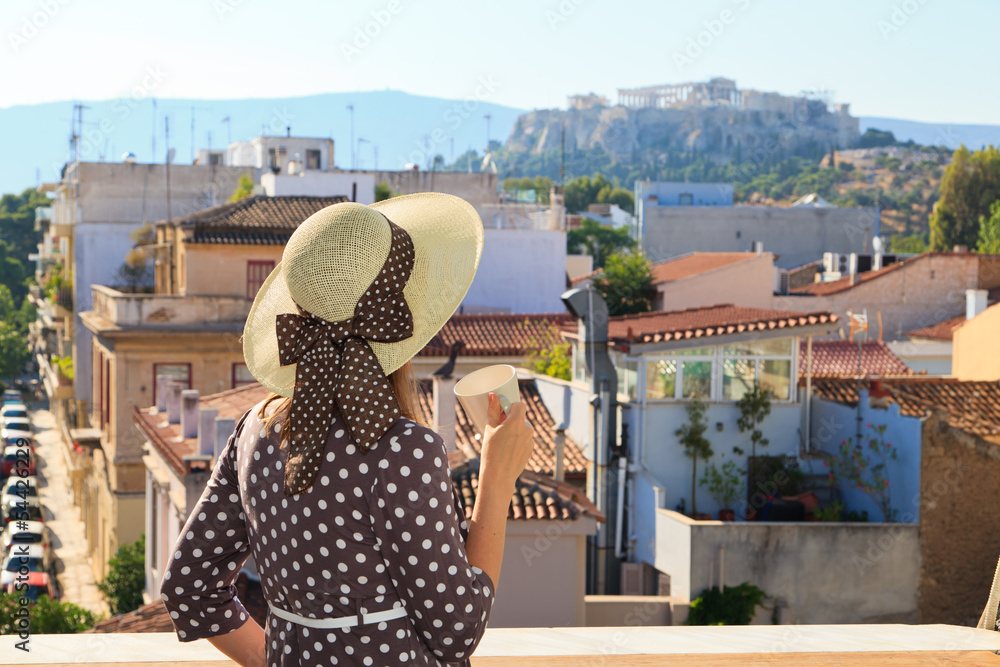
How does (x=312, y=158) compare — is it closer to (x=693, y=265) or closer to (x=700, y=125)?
(x=693, y=265)

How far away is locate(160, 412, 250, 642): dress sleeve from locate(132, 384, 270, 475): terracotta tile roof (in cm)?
1007

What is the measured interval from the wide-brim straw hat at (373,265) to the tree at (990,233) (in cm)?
4897

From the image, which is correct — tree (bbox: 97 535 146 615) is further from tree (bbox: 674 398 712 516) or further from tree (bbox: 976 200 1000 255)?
tree (bbox: 976 200 1000 255)

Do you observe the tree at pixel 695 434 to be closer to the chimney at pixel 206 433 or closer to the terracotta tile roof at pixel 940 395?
the terracotta tile roof at pixel 940 395

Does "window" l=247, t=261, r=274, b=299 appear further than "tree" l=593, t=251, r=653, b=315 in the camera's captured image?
No

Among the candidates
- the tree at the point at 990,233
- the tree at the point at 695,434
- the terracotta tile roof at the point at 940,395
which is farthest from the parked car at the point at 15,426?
the tree at the point at 990,233

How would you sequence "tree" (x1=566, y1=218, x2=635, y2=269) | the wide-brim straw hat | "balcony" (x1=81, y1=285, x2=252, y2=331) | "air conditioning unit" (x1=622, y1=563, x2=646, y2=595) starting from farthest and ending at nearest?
"tree" (x1=566, y1=218, x2=635, y2=269), "balcony" (x1=81, y1=285, x2=252, y2=331), "air conditioning unit" (x1=622, y1=563, x2=646, y2=595), the wide-brim straw hat

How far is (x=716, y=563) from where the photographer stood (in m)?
12.4

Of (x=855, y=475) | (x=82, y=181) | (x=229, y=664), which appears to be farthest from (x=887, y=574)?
(x=82, y=181)

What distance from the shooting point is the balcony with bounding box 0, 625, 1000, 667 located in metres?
3.35

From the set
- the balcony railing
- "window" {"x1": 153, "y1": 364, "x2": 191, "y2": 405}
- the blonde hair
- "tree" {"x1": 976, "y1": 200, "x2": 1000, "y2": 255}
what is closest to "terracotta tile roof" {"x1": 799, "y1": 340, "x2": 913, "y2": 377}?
the balcony railing

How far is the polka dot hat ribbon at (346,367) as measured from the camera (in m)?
1.96

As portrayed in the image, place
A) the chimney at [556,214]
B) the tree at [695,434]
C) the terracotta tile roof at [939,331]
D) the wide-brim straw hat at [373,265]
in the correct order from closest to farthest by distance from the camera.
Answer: the wide-brim straw hat at [373,265], the tree at [695,434], the terracotta tile roof at [939,331], the chimney at [556,214]

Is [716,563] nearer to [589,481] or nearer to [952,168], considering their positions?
[589,481]
